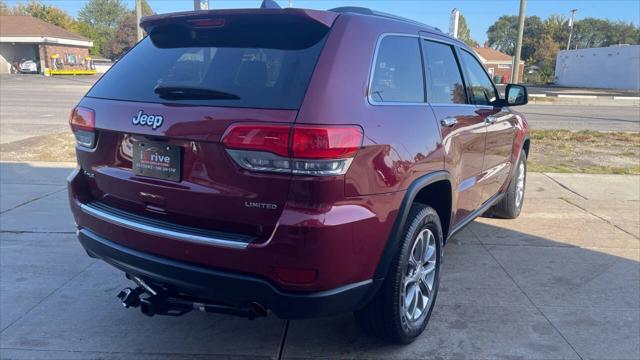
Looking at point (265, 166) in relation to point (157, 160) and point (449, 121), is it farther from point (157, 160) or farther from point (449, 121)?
point (449, 121)

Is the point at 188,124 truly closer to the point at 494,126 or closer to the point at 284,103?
the point at 284,103

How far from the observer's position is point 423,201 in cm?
347

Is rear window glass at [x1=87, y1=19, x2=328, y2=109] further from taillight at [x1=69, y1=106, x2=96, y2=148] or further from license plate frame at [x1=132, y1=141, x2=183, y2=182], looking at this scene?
license plate frame at [x1=132, y1=141, x2=183, y2=182]

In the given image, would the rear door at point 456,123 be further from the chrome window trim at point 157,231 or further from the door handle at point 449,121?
the chrome window trim at point 157,231

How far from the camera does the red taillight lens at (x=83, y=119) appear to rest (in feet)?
9.73

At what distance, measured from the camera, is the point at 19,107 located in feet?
60.5

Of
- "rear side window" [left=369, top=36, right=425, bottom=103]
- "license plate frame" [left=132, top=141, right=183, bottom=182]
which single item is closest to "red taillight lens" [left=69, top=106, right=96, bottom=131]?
"license plate frame" [left=132, top=141, right=183, bottom=182]

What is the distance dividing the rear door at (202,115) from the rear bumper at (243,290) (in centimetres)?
22

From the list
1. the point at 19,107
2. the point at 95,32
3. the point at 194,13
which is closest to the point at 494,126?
the point at 194,13

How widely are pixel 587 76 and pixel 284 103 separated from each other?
207 ft

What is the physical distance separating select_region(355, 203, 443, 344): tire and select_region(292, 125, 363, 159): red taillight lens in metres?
0.81

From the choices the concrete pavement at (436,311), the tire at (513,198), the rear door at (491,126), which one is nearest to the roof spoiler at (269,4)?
the rear door at (491,126)

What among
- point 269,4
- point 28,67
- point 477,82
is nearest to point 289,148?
point 269,4

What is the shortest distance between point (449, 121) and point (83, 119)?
2.30 m
